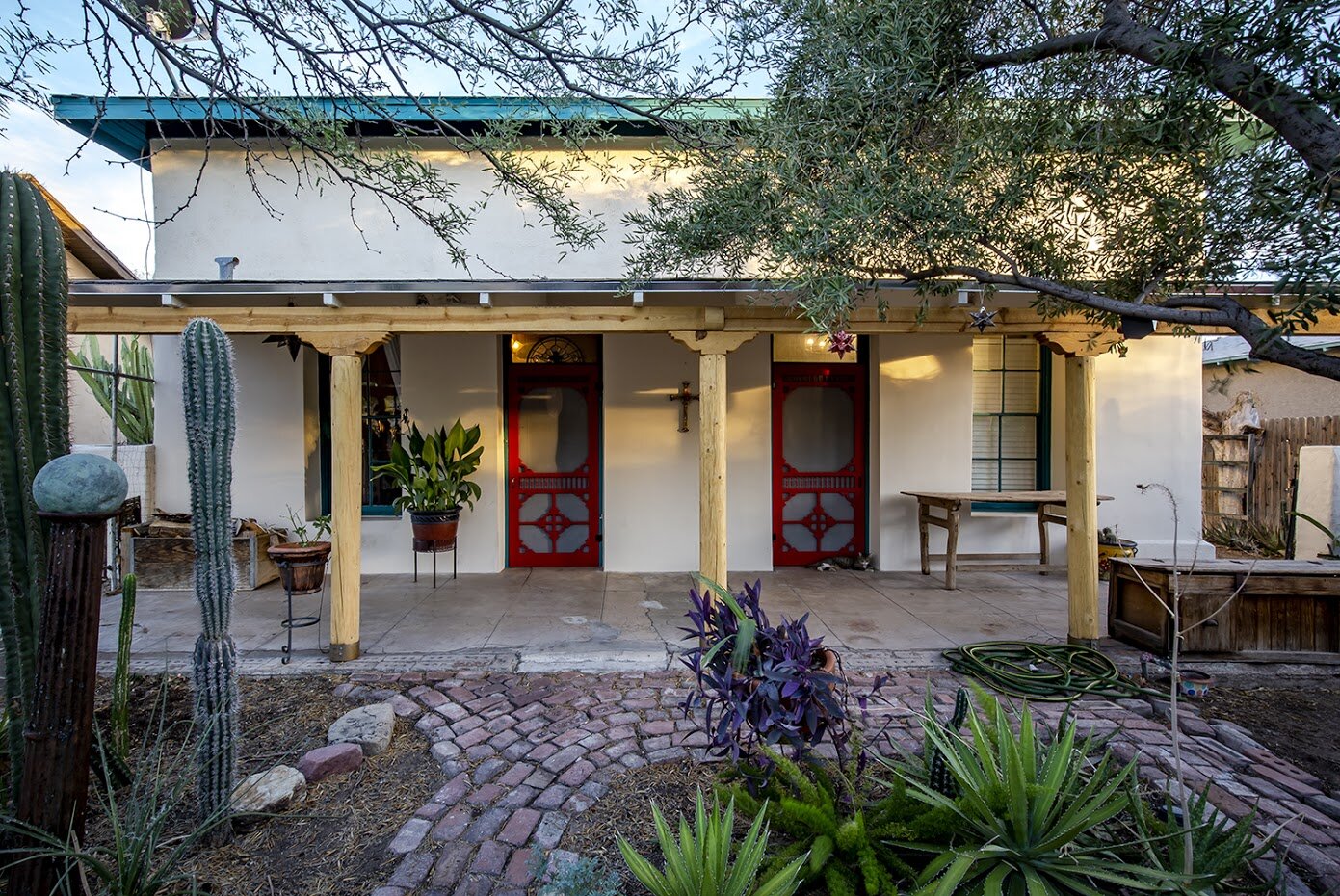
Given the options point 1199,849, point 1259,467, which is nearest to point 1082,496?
point 1199,849

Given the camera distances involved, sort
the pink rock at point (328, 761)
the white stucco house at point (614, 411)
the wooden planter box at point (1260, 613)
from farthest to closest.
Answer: the white stucco house at point (614, 411) < the wooden planter box at point (1260, 613) < the pink rock at point (328, 761)

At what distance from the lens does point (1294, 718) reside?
12.1 feet

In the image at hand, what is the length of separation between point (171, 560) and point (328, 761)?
4.82 meters

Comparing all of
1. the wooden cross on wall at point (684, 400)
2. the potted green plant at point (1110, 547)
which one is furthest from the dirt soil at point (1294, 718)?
the wooden cross on wall at point (684, 400)

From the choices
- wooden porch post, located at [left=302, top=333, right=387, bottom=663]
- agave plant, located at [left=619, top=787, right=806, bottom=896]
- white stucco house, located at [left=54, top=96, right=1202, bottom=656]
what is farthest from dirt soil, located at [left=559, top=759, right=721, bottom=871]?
white stucco house, located at [left=54, top=96, right=1202, bottom=656]

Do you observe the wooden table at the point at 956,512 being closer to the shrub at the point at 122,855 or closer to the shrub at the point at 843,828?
the shrub at the point at 843,828

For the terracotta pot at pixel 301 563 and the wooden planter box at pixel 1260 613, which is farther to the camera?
the terracotta pot at pixel 301 563

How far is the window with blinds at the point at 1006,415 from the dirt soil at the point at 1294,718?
3587mm

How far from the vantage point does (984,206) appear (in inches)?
133

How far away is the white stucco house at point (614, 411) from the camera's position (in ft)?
21.7

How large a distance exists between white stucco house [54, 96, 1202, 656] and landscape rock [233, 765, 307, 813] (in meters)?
4.17

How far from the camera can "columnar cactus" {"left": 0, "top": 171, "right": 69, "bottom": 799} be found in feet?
7.12

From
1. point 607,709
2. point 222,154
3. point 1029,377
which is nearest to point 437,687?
point 607,709

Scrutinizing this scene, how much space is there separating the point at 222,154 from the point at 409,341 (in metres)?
2.59
